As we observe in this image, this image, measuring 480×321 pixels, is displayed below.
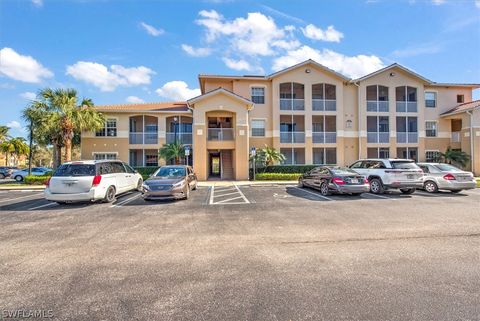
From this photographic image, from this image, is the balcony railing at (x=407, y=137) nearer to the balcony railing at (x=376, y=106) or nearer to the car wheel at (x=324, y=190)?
the balcony railing at (x=376, y=106)

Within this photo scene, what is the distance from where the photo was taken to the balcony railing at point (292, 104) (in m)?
24.1

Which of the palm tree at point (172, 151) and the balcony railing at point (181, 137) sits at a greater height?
the balcony railing at point (181, 137)

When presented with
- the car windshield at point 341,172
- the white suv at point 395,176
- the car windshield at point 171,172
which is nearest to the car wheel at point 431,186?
the white suv at point 395,176

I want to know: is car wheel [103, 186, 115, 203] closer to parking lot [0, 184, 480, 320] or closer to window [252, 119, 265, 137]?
parking lot [0, 184, 480, 320]

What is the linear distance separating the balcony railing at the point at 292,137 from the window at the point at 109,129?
15519 millimetres

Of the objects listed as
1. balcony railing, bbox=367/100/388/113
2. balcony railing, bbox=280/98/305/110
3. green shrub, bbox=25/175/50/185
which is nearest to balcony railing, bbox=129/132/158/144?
green shrub, bbox=25/175/50/185

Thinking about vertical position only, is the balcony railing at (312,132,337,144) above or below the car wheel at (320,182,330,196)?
above

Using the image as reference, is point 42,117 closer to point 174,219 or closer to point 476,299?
point 174,219

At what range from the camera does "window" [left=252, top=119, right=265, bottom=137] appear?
23.9 meters

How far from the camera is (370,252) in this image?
16.0ft

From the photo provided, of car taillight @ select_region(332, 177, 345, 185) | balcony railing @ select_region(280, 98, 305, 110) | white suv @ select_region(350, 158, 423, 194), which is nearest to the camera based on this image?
car taillight @ select_region(332, 177, 345, 185)

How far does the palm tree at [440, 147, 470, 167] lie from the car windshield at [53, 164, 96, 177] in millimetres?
29064

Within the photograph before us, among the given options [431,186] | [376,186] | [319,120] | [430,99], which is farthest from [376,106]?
[376,186]

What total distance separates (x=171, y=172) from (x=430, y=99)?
27.8 m
